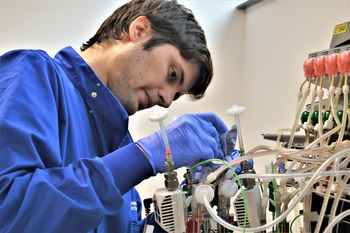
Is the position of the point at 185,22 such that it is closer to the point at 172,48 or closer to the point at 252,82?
the point at 172,48

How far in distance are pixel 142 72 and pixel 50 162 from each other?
49cm

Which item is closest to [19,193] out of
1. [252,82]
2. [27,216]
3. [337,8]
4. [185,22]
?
[27,216]

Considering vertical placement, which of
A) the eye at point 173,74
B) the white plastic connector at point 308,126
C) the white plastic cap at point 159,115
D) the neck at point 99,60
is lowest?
the white plastic connector at point 308,126

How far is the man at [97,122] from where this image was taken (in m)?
0.55

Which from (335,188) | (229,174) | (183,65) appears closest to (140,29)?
(183,65)

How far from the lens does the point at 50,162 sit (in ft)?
2.10

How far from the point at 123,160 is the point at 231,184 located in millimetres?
270

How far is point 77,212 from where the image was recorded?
55 cm

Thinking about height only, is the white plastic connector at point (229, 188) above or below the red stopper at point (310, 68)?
below

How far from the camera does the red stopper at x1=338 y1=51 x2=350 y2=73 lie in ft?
2.22

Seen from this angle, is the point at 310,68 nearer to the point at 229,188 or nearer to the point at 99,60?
the point at 229,188

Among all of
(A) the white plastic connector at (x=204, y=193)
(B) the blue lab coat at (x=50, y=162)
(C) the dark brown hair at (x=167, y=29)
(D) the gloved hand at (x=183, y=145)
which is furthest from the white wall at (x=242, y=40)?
(A) the white plastic connector at (x=204, y=193)

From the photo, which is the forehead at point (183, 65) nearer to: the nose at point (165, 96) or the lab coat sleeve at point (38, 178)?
the nose at point (165, 96)

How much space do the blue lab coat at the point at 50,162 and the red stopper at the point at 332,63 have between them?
1.75 ft
